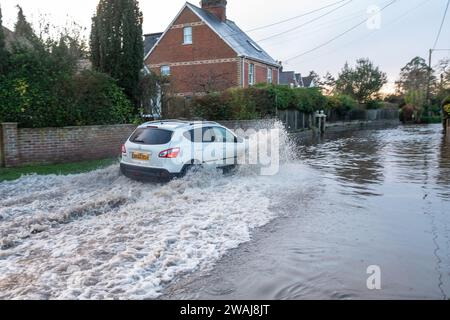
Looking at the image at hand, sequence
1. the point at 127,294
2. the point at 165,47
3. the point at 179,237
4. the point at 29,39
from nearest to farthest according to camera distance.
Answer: the point at 127,294, the point at 179,237, the point at 29,39, the point at 165,47

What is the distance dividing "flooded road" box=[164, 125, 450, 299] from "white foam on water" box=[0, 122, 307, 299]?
341mm

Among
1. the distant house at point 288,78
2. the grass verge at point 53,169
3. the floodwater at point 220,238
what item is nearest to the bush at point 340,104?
the distant house at point 288,78

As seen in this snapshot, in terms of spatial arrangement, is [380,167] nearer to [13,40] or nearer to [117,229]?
[117,229]

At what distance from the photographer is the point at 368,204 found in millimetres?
7508

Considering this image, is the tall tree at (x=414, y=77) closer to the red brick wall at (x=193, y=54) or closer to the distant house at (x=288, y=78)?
the distant house at (x=288, y=78)

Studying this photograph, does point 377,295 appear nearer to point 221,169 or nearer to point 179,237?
point 179,237

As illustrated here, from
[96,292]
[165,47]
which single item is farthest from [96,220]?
[165,47]

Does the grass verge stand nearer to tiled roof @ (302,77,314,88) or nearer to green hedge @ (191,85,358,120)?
green hedge @ (191,85,358,120)

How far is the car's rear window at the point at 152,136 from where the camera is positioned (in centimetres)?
866

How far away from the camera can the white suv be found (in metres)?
8.49

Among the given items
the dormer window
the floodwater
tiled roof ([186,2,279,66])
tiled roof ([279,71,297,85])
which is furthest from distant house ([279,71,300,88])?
the floodwater

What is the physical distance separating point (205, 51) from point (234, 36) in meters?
3.54

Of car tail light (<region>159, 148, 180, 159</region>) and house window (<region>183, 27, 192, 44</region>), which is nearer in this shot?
car tail light (<region>159, 148, 180, 159</region>)
